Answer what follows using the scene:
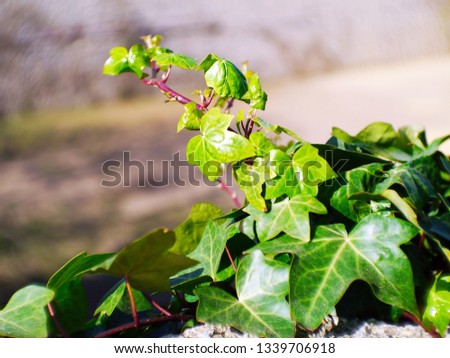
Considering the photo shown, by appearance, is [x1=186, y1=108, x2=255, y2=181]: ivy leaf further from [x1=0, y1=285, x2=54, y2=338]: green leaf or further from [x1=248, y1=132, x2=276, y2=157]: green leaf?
[x1=0, y1=285, x2=54, y2=338]: green leaf

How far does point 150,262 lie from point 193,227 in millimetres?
134

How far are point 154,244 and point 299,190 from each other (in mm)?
164

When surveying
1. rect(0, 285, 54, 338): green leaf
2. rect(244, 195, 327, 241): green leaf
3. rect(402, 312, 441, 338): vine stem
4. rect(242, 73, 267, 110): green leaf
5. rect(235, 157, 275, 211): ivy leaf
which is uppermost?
rect(242, 73, 267, 110): green leaf

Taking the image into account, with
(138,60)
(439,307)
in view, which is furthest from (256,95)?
(439,307)

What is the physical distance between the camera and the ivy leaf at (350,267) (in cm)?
49

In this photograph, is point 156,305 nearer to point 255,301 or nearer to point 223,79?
point 255,301

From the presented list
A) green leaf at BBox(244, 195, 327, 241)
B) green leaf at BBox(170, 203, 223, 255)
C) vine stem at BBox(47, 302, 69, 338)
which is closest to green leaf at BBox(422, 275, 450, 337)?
Answer: green leaf at BBox(244, 195, 327, 241)

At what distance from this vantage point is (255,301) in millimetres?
509

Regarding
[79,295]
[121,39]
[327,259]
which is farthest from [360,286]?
[121,39]

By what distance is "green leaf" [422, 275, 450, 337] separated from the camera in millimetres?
510

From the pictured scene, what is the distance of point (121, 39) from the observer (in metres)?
2.24

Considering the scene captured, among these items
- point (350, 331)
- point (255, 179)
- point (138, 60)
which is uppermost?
point (138, 60)

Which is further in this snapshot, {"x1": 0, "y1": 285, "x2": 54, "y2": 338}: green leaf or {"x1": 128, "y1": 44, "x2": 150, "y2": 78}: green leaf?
{"x1": 128, "y1": 44, "x2": 150, "y2": 78}: green leaf
